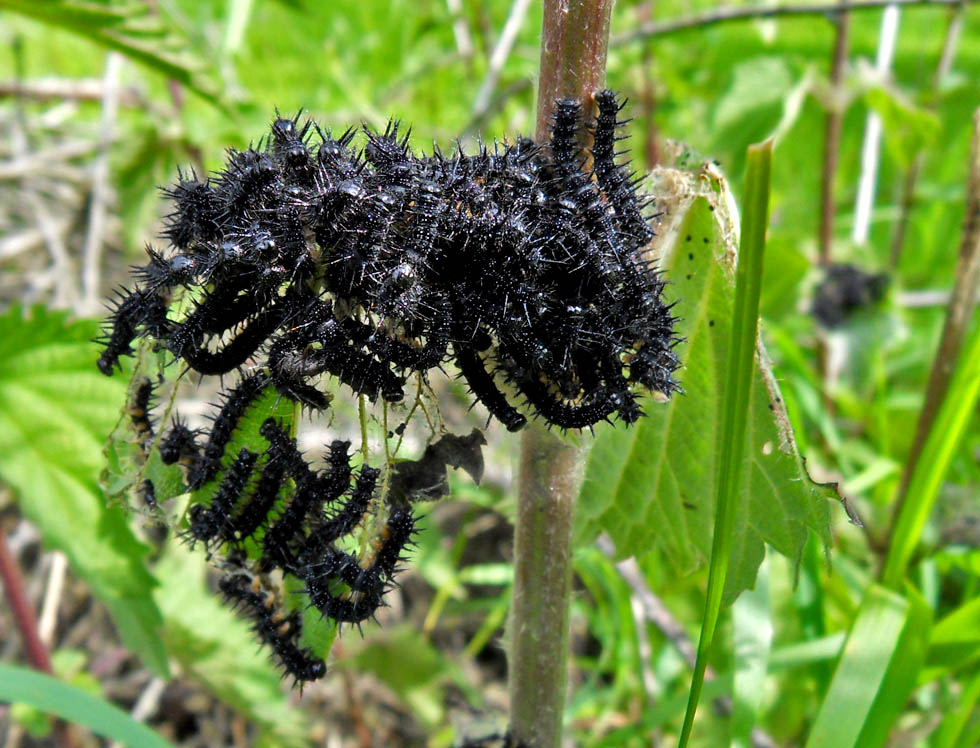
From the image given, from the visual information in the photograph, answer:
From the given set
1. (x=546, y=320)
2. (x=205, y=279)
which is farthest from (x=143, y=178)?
(x=546, y=320)

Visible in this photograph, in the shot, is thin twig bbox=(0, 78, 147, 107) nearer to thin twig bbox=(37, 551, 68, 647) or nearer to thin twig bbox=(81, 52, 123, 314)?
thin twig bbox=(81, 52, 123, 314)

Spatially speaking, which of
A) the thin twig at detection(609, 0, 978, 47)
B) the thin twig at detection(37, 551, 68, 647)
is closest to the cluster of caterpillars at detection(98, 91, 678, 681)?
the thin twig at detection(609, 0, 978, 47)

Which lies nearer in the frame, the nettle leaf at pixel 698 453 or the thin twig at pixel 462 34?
the nettle leaf at pixel 698 453

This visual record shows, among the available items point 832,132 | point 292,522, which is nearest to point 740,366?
point 292,522

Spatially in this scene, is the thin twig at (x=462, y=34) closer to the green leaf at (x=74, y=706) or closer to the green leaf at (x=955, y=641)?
the green leaf at (x=955, y=641)

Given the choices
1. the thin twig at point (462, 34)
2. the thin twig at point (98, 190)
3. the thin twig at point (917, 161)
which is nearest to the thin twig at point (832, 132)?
the thin twig at point (917, 161)

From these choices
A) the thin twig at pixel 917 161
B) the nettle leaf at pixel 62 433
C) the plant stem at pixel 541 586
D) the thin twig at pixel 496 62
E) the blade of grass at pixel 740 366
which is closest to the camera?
the blade of grass at pixel 740 366

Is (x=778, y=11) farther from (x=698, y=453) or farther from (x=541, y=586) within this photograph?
(x=541, y=586)
